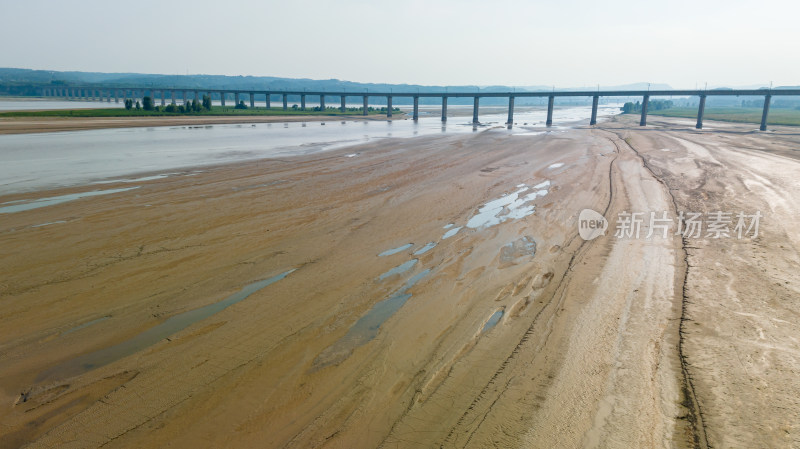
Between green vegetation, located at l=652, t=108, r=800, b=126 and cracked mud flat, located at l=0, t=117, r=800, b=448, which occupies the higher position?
green vegetation, located at l=652, t=108, r=800, b=126

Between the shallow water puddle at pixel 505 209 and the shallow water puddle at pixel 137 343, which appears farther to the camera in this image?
the shallow water puddle at pixel 505 209

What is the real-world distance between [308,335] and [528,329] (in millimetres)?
4019

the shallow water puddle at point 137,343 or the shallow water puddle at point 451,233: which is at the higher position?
the shallow water puddle at point 451,233

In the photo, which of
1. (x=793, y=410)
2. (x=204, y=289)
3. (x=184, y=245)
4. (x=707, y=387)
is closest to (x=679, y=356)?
(x=707, y=387)

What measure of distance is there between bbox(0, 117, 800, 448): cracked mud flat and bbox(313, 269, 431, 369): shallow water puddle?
0.36ft

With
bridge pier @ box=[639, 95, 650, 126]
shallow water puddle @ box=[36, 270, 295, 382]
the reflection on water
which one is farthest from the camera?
bridge pier @ box=[639, 95, 650, 126]

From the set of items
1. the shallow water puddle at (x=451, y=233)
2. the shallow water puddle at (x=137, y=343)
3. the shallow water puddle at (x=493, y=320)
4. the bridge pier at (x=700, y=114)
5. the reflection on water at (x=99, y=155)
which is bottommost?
the shallow water puddle at (x=137, y=343)

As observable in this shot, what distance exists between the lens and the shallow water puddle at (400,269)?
442 inches

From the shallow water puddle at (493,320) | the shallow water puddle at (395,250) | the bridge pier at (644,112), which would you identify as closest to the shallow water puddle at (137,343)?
the shallow water puddle at (395,250)
